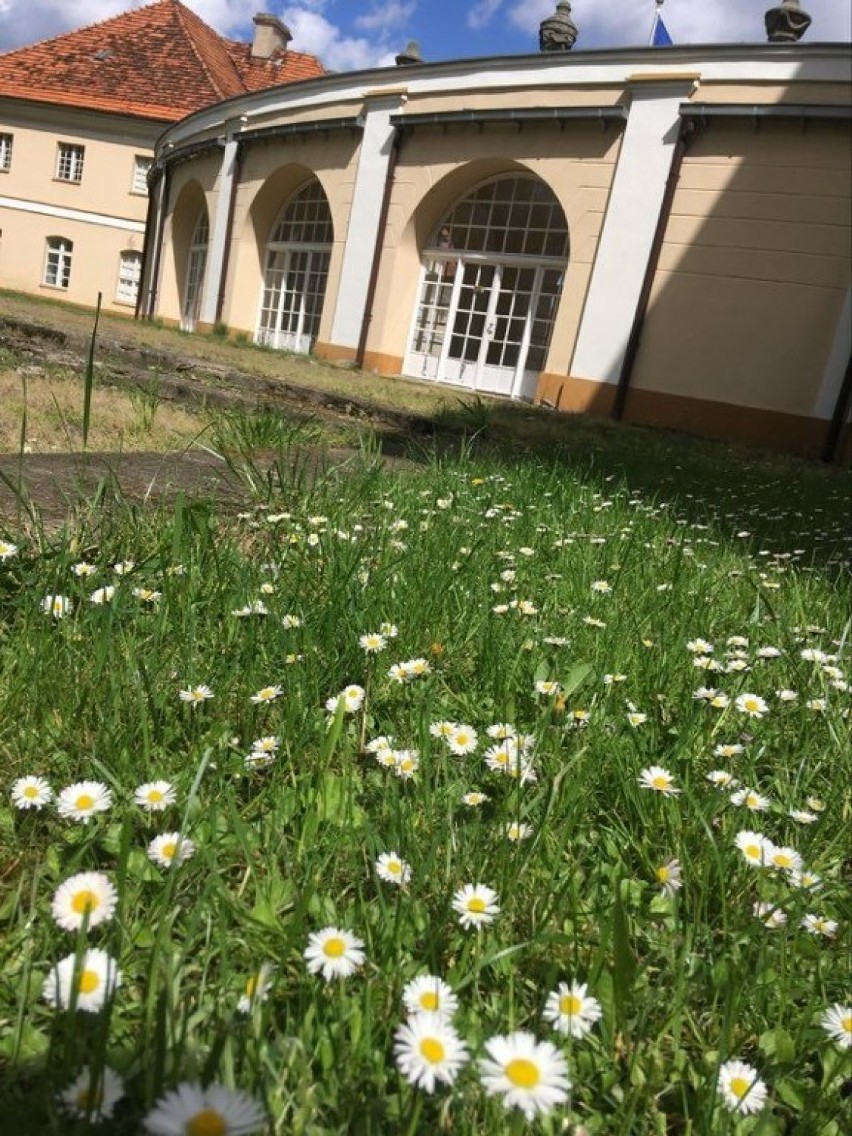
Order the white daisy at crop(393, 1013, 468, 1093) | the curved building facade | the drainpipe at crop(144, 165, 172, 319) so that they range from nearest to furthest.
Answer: the white daisy at crop(393, 1013, 468, 1093) → the curved building facade → the drainpipe at crop(144, 165, 172, 319)

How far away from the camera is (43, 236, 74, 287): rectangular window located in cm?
2805

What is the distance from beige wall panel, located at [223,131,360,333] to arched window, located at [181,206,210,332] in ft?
12.6

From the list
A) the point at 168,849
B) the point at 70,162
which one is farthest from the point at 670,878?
the point at 70,162

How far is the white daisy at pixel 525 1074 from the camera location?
0.65 metres

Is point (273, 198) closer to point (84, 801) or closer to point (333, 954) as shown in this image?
point (84, 801)

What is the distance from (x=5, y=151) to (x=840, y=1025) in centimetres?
3423

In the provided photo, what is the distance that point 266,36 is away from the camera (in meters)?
30.0

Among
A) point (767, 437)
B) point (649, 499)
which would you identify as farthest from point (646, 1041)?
point (767, 437)

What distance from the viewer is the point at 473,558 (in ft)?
7.87

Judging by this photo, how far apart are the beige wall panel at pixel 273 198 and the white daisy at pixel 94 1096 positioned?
1575 cm

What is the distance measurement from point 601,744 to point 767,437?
427 inches

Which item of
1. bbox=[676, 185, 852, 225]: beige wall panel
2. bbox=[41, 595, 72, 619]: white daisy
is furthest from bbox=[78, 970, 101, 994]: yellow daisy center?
bbox=[676, 185, 852, 225]: beige wall panel

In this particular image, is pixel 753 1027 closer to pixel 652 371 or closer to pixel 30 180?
pixel 652 371

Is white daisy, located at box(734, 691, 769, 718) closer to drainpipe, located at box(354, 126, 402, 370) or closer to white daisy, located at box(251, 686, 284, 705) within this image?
white daisy, located at box(251, 686, 284, 705)
